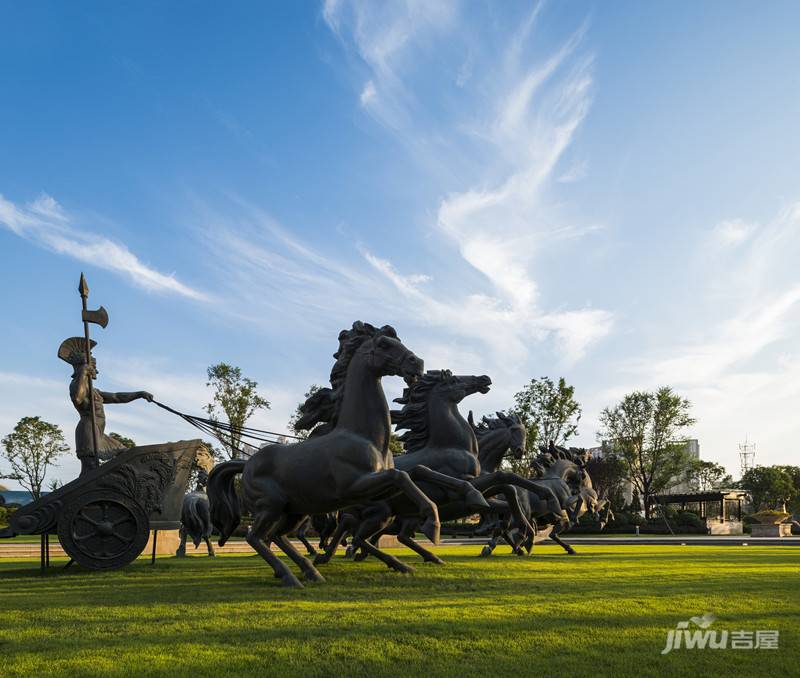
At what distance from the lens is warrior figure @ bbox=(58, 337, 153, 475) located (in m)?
11.9

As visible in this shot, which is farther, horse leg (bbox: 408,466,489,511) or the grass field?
horse leg (bbox: 408,466,489,511)

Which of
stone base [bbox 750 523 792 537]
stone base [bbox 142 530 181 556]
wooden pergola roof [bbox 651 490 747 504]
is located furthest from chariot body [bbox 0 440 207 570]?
wooden pergola roof [bbox 651 490 747 504]

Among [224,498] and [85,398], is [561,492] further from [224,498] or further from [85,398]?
[85,398]

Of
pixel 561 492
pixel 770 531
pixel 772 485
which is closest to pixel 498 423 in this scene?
pixel 561 492

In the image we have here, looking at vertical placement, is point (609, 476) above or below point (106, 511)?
below

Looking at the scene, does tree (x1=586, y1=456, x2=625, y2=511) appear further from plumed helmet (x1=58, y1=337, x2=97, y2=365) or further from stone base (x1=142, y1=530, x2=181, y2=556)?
plumed helmet (x1=58, y1=337, x2=97, y2=365)

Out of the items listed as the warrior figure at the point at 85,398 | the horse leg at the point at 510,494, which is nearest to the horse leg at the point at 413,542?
the horse leg at the point at 510,494

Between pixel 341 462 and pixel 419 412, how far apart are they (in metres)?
3.96

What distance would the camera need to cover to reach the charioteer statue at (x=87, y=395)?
11781 millimetres

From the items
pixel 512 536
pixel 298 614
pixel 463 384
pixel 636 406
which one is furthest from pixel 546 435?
pixel 298 614

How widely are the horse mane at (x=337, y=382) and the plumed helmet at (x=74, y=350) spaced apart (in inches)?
196

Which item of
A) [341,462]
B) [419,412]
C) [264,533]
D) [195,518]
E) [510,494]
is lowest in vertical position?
[195,518]

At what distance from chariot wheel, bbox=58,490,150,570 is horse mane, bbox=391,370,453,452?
173 inches

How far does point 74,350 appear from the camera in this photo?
12.0 m
